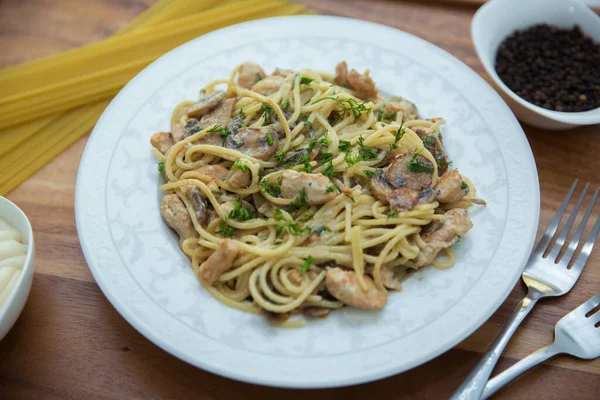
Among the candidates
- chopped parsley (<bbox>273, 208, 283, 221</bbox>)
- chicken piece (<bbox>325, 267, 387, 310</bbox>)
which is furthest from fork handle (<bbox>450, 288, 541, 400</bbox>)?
chopped parsley (<bbox>273, 208, 283, 221</bbox>)

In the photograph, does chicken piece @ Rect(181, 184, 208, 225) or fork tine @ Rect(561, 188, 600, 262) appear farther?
fork tine @ Rect(561, 188, 600, 262)

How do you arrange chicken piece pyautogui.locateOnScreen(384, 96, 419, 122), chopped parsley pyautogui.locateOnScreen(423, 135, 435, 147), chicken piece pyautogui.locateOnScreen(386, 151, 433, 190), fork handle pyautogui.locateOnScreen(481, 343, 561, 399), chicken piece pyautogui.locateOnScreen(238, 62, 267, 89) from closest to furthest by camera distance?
fork handle pyautogui.locateOnScreen(481, 343, 561, 399), chicken piece pyautogui.locateOnScreen(386, 151, 433, 190), chopped parsley pyautogui.locateOnScreen(423, 135, 435, 147), chicken piece pyautogui.locateOnScreen(384, 96, 419, 122), chicken piece pyautogui.locateOnScreen(238, 62, 267, 89)

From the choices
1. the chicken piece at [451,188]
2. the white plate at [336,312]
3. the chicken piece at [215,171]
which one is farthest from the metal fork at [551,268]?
the chicken piece at [215,171]

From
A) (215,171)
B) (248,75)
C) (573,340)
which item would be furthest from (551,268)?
(248,75)

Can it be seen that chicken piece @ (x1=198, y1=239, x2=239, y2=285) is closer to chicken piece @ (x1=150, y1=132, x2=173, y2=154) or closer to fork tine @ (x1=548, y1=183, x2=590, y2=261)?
chicken piece @ (x1=150, y1=132, x2=173, y2=154)

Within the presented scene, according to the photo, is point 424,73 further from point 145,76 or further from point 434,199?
point 145,76

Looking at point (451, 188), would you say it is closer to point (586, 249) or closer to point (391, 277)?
point (391, 277)

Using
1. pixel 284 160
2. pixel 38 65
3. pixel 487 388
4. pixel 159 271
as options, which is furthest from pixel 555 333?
pixel 38 65
